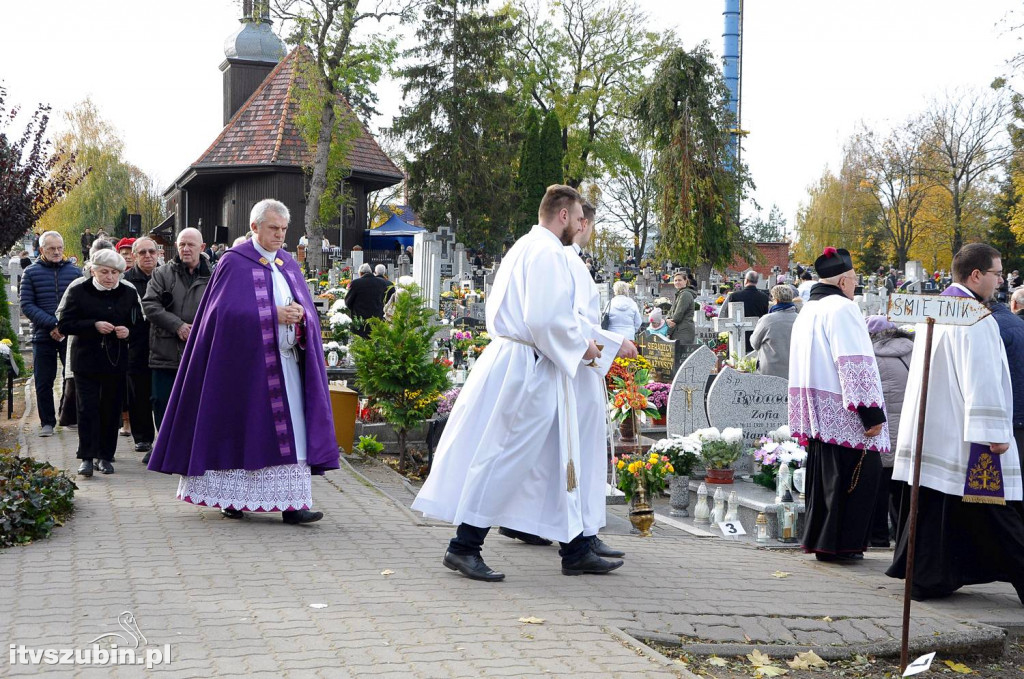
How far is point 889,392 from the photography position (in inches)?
315

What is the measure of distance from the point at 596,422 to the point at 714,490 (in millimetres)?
3442

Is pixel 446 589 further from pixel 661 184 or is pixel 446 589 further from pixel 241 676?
pixel 661 184

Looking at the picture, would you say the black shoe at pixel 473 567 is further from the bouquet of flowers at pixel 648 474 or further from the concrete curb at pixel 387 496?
the bouquet of flowers at pixel 648 474

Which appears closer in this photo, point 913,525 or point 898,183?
point 913,525

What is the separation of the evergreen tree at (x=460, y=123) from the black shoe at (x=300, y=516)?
39772 mm

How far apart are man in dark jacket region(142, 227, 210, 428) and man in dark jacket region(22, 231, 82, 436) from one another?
160 cm

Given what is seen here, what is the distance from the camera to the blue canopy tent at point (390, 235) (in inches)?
1796

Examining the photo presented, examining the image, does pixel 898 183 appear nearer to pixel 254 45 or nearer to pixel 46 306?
pixel 254 45

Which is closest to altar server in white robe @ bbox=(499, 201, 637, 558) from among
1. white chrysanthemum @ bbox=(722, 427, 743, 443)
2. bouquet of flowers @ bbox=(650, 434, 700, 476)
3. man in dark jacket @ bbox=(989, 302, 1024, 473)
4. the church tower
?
man in dark jacket @ bbox=(989, 302, 1024, 473)

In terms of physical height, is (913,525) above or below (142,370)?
below

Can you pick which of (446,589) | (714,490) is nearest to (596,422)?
(446,589)

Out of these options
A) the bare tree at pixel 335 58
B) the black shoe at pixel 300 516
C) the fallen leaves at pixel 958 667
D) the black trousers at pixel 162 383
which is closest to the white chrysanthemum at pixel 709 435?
the black shoe at pixel 300 516

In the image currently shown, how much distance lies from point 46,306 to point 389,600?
671 cm

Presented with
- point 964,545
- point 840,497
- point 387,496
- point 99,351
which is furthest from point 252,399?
point 964,545
